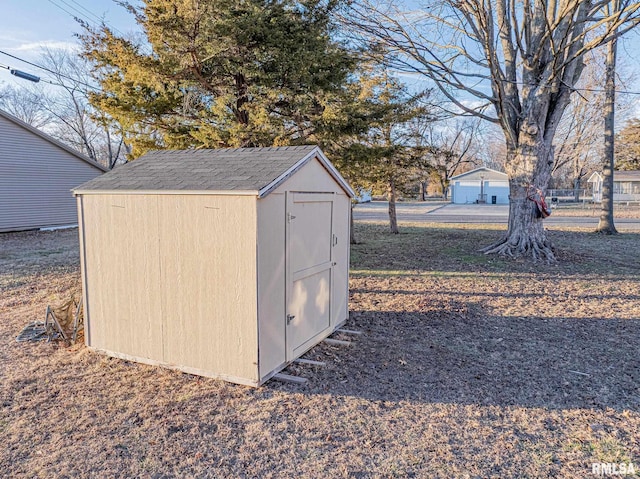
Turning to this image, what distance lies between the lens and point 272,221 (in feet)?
12.1

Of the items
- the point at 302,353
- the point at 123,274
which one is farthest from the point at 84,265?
the point at 302,353

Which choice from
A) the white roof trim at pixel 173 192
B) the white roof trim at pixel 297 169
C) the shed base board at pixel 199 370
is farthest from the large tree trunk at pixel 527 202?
the white roof trim at pixel 173 192

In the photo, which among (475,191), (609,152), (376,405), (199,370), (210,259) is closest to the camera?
(376,405)

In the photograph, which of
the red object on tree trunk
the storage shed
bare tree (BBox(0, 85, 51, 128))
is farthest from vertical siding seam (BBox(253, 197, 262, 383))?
bare tree (BBox(0, 85, 51, 128))

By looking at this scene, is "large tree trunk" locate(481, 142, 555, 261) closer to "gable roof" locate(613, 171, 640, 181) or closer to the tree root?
the tree root

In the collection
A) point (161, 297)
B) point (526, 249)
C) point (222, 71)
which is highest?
point (222, 71)

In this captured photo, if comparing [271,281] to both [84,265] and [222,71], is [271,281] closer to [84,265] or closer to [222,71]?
[84,265]

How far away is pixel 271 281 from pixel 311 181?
3.96 ft

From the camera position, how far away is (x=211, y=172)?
396 cm

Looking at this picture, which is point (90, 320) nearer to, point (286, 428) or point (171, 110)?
point (286, 428)

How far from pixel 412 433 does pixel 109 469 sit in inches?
76.8

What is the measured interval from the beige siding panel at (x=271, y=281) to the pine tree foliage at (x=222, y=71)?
4.30 meters

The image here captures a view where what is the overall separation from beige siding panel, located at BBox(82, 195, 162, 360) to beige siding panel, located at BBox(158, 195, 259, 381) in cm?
15

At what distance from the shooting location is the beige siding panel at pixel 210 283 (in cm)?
353
